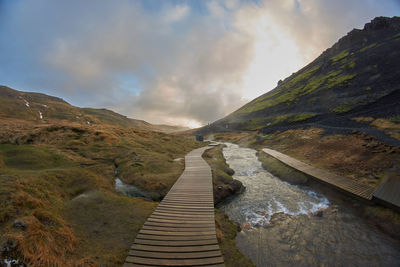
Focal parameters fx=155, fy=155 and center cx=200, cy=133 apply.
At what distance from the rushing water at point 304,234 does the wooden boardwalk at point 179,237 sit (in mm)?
2789

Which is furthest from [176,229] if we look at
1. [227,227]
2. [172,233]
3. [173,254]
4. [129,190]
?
[129,190]

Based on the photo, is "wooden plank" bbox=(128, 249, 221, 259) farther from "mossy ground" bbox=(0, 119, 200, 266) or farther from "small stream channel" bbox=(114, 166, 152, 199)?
"small stream channel" bbox=(114, 166, 152, 199)

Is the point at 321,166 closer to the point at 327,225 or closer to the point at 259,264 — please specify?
the point at 327,225

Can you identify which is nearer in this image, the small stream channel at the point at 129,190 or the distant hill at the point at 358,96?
the small stream channel at the point at 129,190

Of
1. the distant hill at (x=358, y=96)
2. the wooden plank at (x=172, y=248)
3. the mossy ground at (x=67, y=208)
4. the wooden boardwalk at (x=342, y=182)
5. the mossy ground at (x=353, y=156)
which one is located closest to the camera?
the mossy ground at (x=67, y=208)

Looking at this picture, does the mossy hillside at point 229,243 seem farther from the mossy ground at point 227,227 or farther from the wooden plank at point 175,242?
the wooden plank at point 175,242

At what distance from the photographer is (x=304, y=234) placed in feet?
32.7

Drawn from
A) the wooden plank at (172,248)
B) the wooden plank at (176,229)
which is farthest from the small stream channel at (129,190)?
the wooden plank at (172,248)

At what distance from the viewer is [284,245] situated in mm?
9102

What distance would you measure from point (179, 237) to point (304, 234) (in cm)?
831

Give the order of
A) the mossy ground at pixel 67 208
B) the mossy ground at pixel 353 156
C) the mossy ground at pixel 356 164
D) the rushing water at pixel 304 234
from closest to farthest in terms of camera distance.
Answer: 1. the mossy ground at pixel 67 208
2. the rushing water at pixel 304 234
3. the mossy ground at pixel 356 164
4. the mossy ground at pixel 353 156

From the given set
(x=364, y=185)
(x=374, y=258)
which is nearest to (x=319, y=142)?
(x=364, y=185)

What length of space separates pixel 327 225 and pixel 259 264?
21.8ft

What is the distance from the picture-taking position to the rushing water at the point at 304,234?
26.7ft
